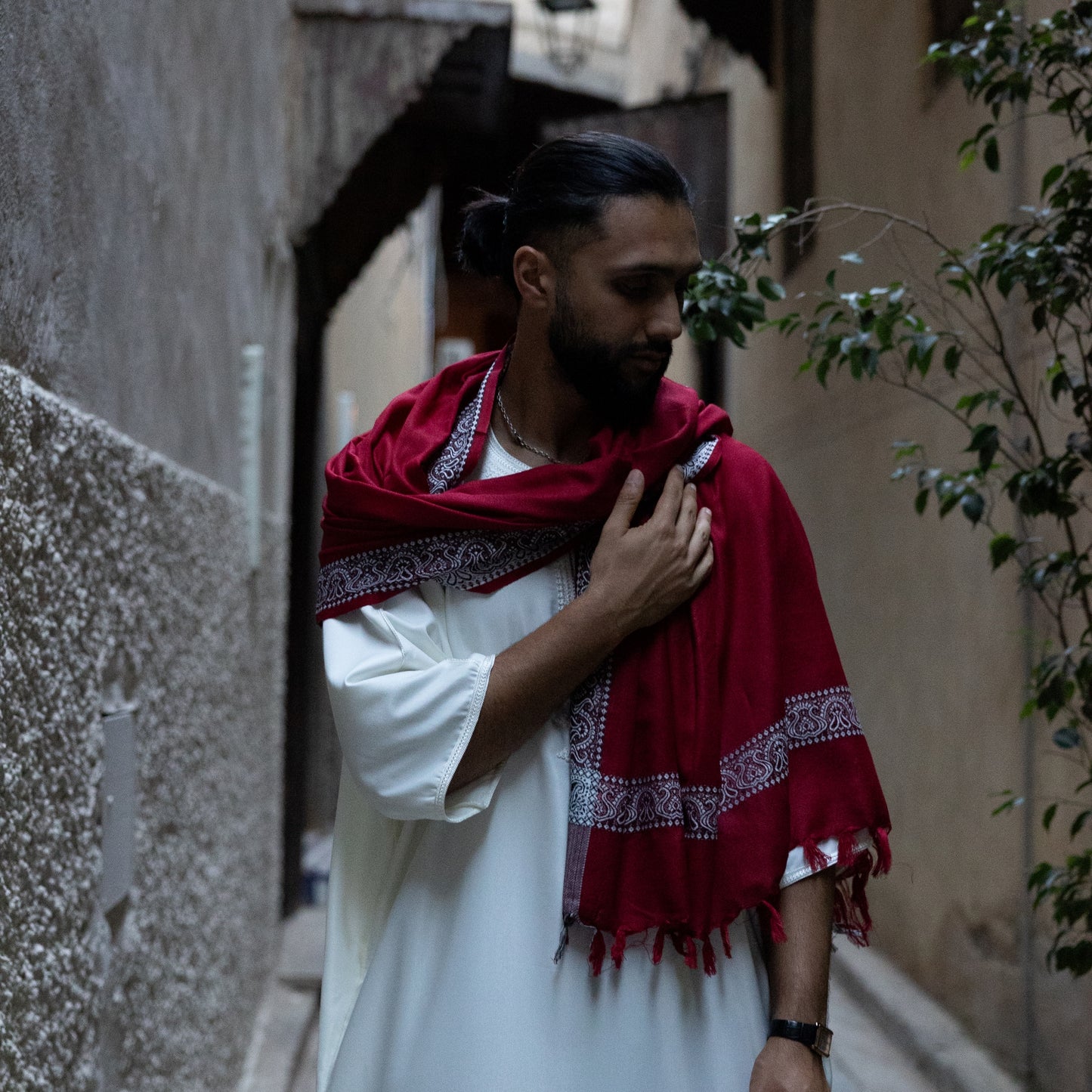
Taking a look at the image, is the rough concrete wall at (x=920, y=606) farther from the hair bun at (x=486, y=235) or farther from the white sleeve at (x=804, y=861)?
the white sleeve at (x=804, y=861)

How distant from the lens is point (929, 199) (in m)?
4.95

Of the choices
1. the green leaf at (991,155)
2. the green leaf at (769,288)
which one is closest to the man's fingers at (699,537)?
the green leaf at (769,288)

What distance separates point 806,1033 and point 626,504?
0.63m

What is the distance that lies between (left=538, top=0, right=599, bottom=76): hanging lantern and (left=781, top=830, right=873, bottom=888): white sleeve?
8415mm

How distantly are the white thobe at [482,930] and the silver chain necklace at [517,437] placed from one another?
0.15 metres

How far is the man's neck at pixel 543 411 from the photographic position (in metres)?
1.82

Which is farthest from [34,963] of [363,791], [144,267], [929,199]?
[929,199]

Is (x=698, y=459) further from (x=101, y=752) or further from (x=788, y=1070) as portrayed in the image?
(x=101, y=752)

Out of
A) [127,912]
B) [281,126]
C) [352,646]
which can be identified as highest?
[281,126]

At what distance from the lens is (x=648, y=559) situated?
5.36ft

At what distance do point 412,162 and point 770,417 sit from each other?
2551 mm

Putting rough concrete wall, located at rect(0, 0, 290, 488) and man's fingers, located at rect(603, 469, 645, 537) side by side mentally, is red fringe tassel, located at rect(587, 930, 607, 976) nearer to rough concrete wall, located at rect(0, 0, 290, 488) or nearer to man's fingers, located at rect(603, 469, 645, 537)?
man's fingers, located at rect(603, 469, 645, 537)

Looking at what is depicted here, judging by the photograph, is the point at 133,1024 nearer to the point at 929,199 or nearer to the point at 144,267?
the point at 144,267

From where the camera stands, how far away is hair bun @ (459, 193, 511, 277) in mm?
1903
